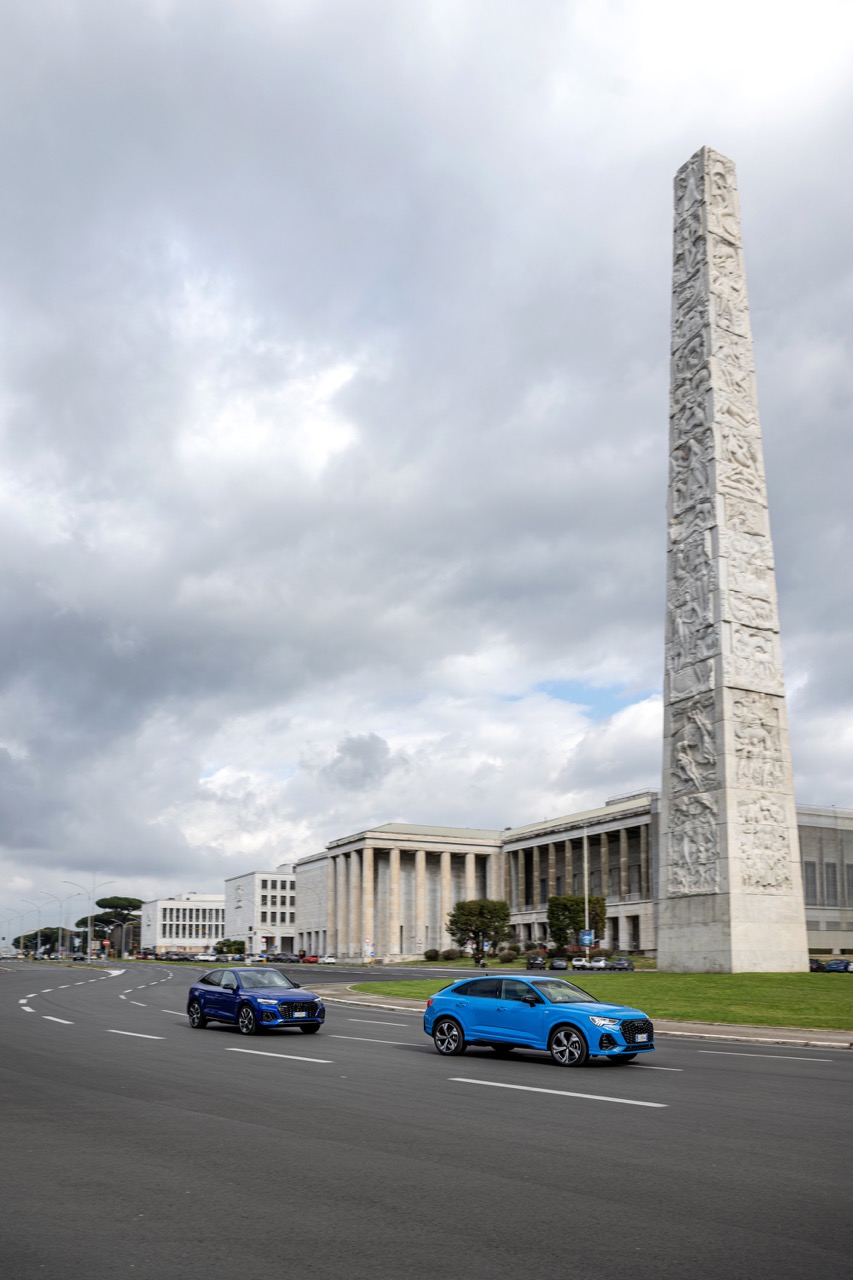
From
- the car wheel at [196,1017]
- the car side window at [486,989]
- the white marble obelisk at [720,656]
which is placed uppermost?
the white marble obelisk at [720,656]

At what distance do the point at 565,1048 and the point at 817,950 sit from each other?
302 feet

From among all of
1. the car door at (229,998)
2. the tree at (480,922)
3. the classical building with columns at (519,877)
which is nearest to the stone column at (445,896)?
the classical building with columns at (519,877)

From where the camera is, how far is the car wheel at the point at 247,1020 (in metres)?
24.1

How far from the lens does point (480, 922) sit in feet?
344

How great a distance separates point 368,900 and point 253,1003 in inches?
4845

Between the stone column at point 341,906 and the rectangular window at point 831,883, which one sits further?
the stone column at point 341,906

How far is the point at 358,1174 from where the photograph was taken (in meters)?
9.01

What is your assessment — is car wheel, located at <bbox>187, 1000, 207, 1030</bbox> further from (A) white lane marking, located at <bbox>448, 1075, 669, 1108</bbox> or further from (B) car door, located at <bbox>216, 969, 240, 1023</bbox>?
(A) white lane marking, located at <bbox>448, 1075, 669, 1108</bbox>

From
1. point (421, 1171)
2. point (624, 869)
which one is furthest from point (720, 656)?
point (624, 869)

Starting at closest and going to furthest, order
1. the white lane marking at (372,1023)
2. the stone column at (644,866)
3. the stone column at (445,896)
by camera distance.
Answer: the white lane marking at (372,1023), the stone column at (644,866), the stone column at (445,896)

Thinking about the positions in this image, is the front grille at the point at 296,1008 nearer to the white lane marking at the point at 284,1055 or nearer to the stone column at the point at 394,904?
the white lane marking at the point at 284,1055

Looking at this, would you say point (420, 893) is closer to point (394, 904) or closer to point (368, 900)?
point (394, 904)

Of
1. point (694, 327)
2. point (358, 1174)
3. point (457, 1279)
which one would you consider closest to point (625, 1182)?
point (358, 1174)

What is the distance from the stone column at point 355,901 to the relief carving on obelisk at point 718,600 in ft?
358
